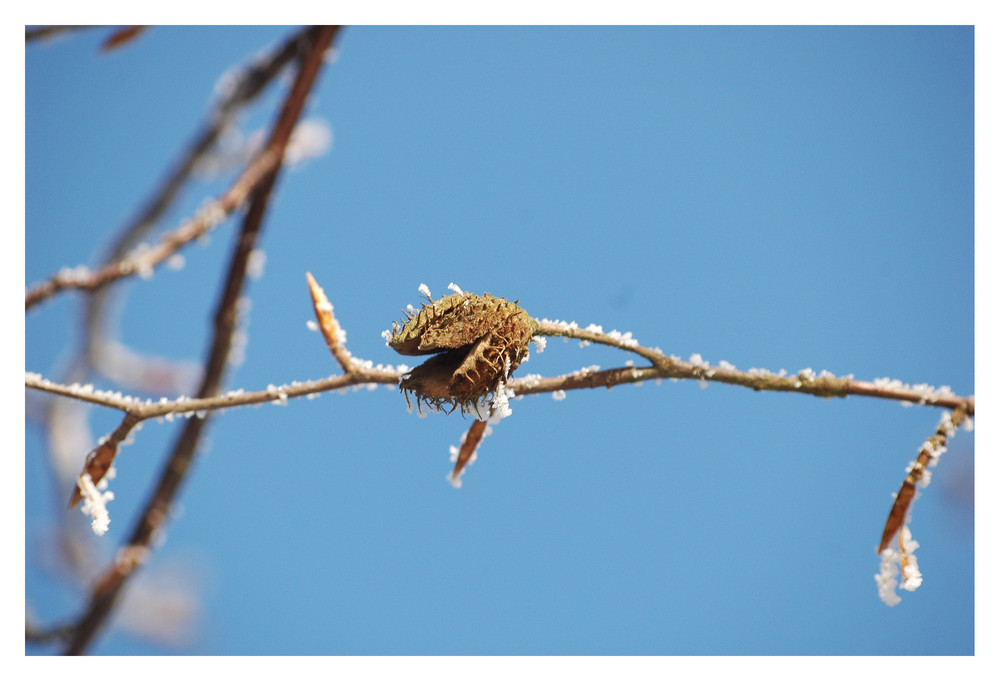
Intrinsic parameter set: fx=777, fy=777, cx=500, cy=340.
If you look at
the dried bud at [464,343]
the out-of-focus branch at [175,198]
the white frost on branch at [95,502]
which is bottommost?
the white frost on branch at [95,502]

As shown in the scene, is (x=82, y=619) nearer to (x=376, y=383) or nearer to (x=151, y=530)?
(x=151, y=530)

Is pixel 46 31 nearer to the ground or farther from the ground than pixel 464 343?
farther from the ground

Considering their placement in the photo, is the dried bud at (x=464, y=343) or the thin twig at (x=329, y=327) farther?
the thin twig at (x=329, y=327)

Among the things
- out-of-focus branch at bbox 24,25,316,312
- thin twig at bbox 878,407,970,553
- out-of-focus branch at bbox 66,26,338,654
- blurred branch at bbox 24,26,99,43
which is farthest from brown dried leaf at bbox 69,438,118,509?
blurred branch at bbox 24,26,99,43

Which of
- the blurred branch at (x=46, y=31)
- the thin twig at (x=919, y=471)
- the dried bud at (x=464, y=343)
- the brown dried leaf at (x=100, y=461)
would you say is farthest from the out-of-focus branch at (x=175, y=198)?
the thin twig at (x=919, y=471)

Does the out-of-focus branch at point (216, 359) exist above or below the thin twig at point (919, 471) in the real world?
above

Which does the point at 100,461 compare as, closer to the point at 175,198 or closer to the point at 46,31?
the point at 46,31

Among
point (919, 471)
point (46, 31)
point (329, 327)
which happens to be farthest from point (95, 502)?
point (46, 31)

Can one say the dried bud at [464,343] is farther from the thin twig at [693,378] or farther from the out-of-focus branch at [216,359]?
the out-of-focus branch at [216,359]
